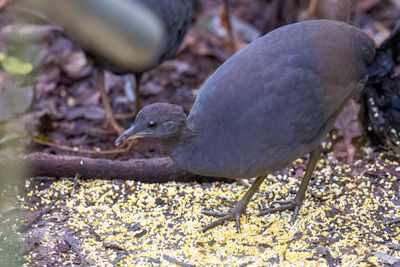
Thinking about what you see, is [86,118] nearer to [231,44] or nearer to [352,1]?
[231,44]

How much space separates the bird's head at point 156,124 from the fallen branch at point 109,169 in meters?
0.78

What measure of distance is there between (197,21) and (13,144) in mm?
2568

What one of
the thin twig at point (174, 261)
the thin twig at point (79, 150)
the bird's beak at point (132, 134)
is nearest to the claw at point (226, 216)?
the thin twig at point (174, 261)

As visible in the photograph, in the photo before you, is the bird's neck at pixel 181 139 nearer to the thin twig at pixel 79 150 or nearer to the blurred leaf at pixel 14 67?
the blurred leaf at pixel 14 67

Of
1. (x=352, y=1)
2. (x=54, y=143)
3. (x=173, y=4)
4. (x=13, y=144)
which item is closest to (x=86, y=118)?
(x=54, y=143)

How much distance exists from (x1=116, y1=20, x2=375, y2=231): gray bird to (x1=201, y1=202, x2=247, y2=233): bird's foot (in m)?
0.41

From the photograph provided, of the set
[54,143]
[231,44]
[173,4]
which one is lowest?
[54,143]

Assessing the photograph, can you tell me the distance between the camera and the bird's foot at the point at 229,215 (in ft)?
11.0

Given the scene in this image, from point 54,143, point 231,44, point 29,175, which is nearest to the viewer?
point 29,175

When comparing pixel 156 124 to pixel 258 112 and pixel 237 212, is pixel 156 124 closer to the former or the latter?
pixel 258 112

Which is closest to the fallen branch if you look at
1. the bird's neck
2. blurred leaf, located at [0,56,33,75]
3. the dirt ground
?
the dirt ground

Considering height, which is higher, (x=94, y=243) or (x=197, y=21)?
(x=197, y=21)

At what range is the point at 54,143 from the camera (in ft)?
14.6

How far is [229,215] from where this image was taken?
3412 millimetres
